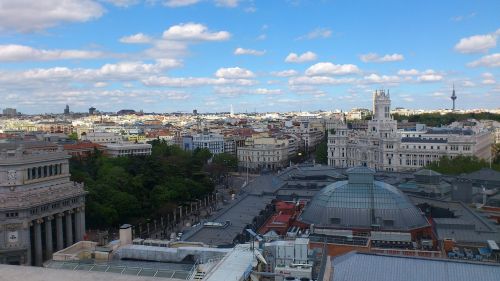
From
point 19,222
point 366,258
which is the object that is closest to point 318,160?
point 19,222

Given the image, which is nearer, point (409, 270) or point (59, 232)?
point (409, 270)

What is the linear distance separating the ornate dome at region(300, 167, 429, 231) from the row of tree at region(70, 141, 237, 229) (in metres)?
26.3

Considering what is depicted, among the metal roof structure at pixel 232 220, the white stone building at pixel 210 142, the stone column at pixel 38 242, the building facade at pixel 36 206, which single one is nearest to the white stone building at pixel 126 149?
the white stone building at pixel 210 142

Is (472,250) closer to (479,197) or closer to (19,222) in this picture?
(479,197)

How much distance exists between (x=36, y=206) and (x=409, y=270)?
3727 centimetres

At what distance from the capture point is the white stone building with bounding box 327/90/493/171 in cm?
12594

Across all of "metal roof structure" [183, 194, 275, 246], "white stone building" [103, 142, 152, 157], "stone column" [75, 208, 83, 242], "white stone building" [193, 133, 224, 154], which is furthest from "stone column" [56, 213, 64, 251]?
"white stone building" [193, 133, 224, 154]

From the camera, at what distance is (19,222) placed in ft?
167

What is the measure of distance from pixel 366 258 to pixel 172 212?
5248 cm

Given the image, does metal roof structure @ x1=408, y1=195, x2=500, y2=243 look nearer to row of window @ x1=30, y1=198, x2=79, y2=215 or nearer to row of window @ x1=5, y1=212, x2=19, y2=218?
row of window @ x1=30, y1=198, x2=79, y2=215

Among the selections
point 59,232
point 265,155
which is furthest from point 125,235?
point 265,155

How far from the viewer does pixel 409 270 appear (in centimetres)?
3228

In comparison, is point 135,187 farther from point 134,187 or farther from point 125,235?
point 125,235

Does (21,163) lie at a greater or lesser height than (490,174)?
greater
